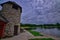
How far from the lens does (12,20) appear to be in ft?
43.3

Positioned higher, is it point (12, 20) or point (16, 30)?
point (12, 20)

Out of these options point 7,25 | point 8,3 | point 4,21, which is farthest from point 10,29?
point 8,3

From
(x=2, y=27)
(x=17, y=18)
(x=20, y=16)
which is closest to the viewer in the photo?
(x=2, y=27)

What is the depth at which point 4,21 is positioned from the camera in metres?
11.9

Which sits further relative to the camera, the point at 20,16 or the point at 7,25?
the point at 20,16

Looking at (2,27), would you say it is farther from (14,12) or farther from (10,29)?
(14,12)

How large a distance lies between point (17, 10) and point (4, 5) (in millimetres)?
1238

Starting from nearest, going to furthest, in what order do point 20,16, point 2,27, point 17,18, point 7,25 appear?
point 2,27 → point 7,25 → point 17,18 → point 20,16

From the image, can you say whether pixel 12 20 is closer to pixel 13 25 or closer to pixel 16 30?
pixel 13 25

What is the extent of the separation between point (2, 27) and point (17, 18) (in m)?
2.23

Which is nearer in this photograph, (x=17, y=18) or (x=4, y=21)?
(x=4, y=21)

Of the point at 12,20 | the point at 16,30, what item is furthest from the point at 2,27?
the point at 16,30

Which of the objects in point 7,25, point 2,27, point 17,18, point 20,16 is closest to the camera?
point 2,27

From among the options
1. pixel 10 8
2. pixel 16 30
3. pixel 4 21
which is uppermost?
pixel 10 8
